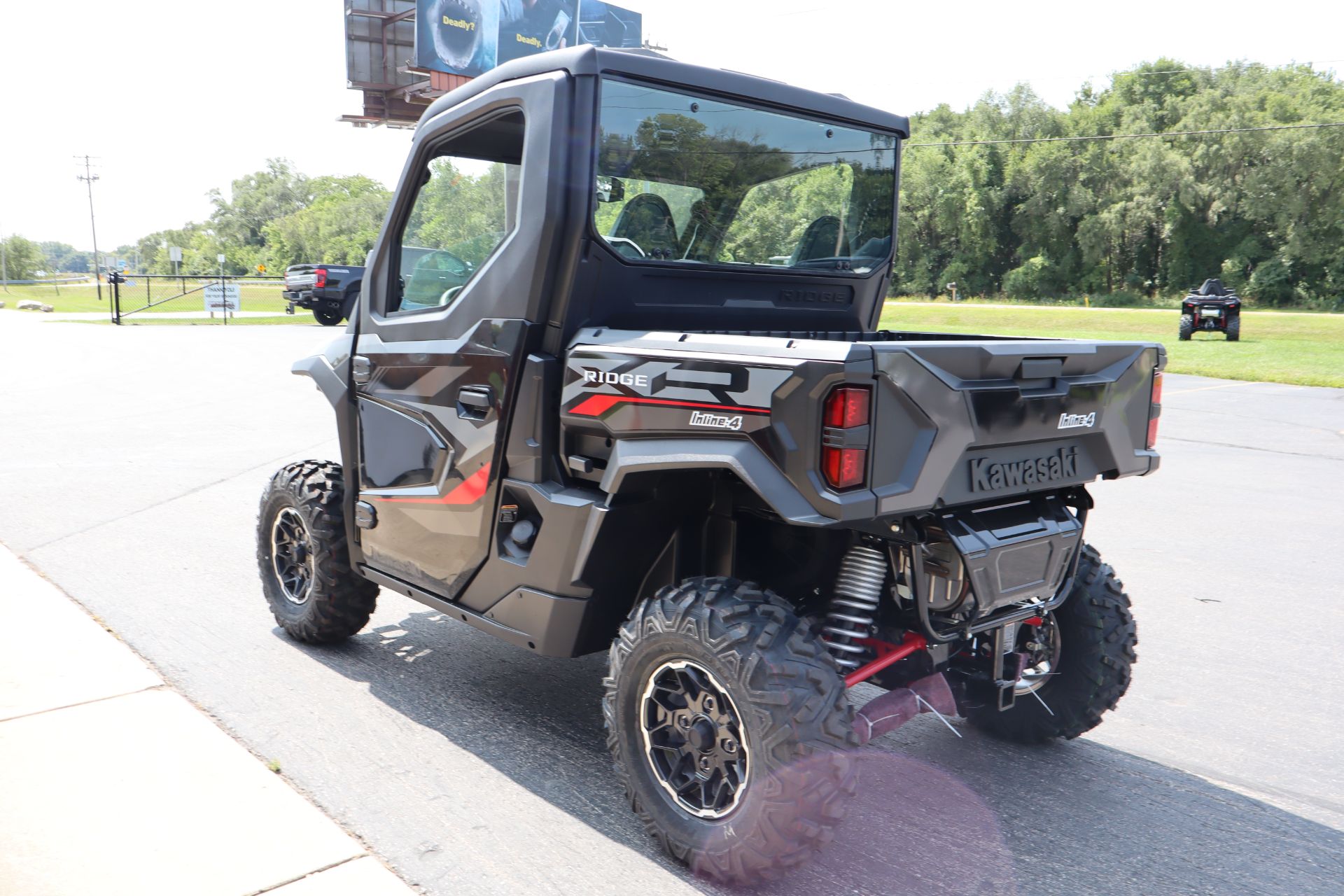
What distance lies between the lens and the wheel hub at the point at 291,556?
15.7 ft

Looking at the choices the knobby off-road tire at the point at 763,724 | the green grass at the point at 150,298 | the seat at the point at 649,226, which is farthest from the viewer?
the green grass at the point at 150,298

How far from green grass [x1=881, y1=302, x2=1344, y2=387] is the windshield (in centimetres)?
565

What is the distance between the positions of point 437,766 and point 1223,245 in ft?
216

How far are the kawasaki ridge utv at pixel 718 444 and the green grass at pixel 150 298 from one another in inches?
1034

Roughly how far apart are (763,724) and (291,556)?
2.98 m

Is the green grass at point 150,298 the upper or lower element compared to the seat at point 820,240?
lower

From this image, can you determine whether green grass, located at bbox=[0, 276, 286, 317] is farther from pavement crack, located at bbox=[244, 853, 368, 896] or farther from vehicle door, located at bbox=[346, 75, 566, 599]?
pavement crack, located at bbox=[244, 853, 368, 896]

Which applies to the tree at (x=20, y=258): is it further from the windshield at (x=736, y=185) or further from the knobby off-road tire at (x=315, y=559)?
the windshield at (x=736, y=185)

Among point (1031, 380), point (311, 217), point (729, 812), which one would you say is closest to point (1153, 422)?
point (1031, 380)

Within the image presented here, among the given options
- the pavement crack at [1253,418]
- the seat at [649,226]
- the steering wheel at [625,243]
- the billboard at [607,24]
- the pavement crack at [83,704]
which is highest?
the billboard at [607,24]

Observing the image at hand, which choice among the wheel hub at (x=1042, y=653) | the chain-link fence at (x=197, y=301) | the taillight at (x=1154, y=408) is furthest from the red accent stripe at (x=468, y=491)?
the chain-link fence at (x=197, y=301)

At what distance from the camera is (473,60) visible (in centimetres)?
4559

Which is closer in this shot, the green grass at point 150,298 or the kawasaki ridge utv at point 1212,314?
the kawasaki ridge utv at point 1212,314

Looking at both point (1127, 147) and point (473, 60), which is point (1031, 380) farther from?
point (1127, 147)
